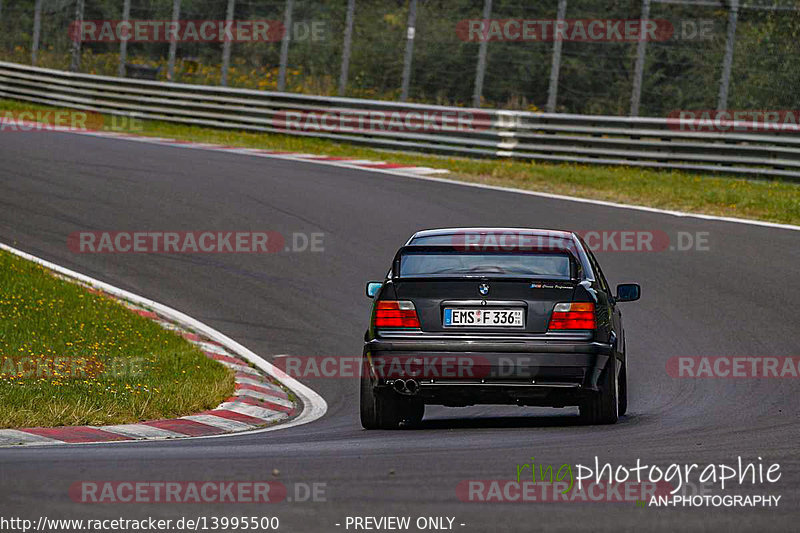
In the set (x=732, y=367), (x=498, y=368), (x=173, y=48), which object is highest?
(x=173, y=48)

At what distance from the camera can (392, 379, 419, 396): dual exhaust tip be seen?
8.16 m

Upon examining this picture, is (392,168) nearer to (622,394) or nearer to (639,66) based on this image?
(639,66)

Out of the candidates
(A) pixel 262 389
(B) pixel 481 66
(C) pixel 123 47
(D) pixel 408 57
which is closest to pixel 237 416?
(A) pixel 262 389

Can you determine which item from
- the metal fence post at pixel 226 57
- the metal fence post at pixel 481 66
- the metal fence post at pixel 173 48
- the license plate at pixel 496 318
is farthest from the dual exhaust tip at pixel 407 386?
the metal fence post at pixel 173 48

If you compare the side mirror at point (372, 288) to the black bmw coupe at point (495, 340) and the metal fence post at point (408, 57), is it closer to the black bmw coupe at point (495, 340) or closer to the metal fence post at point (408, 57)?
the black bmw coupe at point (495, 340)

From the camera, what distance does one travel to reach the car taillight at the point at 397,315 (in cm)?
823

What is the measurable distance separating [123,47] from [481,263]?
76.0 feet

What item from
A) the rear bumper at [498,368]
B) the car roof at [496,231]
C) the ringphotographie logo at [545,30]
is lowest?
the rear bumper at [498,368]

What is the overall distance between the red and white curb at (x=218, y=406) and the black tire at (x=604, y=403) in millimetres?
2201

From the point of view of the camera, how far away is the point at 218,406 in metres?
9.81

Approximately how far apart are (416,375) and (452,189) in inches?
460

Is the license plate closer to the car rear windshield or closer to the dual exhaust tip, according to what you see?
the car rear windshield

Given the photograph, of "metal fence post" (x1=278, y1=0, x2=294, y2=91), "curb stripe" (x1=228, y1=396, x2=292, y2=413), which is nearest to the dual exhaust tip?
"curb stripe" (x1=228, y1=396, x2=292, y2=413)

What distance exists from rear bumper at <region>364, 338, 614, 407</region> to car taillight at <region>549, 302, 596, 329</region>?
11 cm
